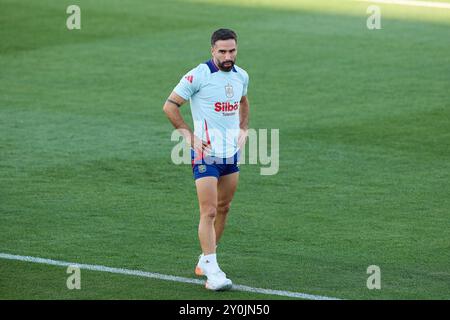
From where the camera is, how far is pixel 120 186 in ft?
43.7

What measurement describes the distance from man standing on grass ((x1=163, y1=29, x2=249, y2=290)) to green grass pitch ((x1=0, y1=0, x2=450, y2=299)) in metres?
0.55

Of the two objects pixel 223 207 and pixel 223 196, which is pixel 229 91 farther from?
pixel 223 207

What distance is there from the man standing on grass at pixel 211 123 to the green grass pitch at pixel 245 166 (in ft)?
1.82

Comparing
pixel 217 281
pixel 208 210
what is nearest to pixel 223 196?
pixel 208 210

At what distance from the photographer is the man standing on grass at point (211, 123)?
9.94 metres

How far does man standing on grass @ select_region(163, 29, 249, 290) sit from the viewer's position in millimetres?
9938

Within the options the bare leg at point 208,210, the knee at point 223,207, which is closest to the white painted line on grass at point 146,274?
the bare leg at point 208,210

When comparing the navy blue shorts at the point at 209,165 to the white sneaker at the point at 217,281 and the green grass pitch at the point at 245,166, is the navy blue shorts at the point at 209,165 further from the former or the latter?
the green grass pitch at the point at 245,166

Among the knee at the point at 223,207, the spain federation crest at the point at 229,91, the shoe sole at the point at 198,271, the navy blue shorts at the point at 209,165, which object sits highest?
the spain federation crest at the point at 229,91

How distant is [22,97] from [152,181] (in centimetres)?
498

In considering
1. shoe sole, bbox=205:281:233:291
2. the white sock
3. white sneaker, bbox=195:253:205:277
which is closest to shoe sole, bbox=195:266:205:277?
white sneaker, bbox=195:253:205:277

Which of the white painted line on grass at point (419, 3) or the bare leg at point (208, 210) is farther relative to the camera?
the white painted line on grass at point (419, 3)

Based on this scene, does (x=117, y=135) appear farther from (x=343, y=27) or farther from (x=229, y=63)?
(x=343, y=27)
